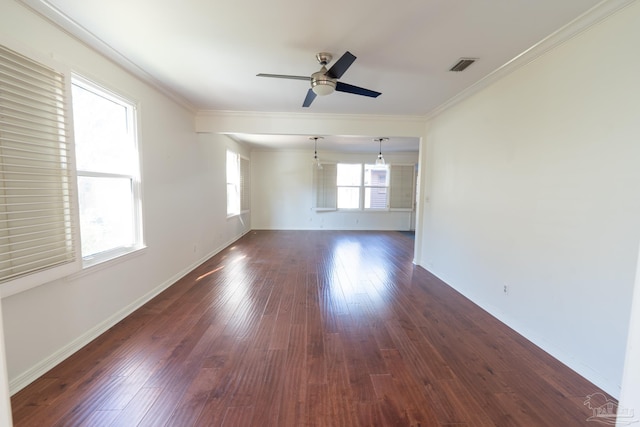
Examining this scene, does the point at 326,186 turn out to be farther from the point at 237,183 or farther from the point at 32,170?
the point at 32,170

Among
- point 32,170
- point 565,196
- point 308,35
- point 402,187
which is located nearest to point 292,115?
point 308,35

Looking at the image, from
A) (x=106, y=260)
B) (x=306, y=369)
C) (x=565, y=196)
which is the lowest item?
(x=306, y=369)

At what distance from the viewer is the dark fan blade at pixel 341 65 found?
2.06 metres

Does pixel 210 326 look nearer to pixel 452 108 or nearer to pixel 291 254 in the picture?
pixel 291 254

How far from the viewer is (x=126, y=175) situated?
278 centimetres

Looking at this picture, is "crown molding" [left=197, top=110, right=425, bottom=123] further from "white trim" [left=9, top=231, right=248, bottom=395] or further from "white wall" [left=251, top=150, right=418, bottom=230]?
"white wall" [left=251, top=150, right=418, bottom=230]

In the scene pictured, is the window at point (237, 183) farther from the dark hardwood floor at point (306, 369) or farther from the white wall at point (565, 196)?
the white wall at point (565, 196)

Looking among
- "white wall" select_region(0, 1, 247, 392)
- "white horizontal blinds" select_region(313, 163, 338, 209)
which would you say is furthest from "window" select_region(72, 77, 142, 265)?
"white horizontal blinds" select_region(313, 163, 338, 209)

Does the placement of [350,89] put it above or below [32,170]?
above

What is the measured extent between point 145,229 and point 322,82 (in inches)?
99.5

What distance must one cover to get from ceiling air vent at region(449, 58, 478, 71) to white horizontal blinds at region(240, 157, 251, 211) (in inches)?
217

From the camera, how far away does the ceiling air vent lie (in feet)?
8.31

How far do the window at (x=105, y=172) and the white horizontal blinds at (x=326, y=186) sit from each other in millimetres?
5695

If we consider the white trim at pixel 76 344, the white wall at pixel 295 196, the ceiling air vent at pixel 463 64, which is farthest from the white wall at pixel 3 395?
the white wall at pixel 295 196
